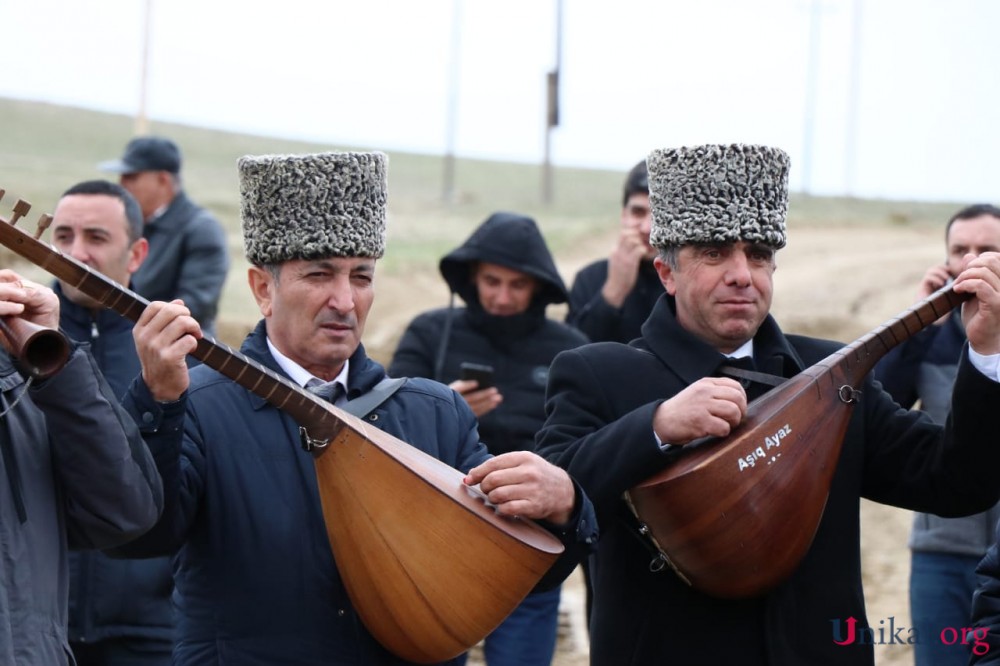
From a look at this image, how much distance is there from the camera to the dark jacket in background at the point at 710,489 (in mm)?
3395

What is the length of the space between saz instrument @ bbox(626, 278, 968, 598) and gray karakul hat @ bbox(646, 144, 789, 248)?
42 centimetres

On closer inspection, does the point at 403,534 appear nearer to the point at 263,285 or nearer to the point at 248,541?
the point at 248,541

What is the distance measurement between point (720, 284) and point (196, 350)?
52.4 inches

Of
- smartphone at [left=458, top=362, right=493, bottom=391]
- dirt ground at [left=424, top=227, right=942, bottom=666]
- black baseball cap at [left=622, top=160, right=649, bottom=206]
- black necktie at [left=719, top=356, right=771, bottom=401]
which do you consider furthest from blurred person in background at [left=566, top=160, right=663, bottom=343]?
black necktie at [left=719, top=356, right=771, bottom=401]

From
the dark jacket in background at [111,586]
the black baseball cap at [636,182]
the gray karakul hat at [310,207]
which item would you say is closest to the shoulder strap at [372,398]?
the gray karakul hat at [310,207]

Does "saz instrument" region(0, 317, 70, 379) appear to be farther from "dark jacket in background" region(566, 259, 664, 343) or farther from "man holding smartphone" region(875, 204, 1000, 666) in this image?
"dark jacket in background" region(566, 259, 664, 343)

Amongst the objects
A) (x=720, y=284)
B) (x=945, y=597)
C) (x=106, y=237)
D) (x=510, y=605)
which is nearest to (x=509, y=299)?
(x=106, y=237)

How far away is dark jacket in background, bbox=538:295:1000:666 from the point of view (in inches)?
134

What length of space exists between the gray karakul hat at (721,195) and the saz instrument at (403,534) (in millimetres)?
953

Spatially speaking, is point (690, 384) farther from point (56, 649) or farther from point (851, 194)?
point (851, 194)

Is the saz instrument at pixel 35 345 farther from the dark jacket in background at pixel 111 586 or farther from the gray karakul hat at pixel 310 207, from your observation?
the dark jacket in background at pixel 111 586

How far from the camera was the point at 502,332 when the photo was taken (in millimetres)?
6117

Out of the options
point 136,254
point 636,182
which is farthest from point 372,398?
point 636,182

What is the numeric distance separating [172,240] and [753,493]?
15.4 ft
